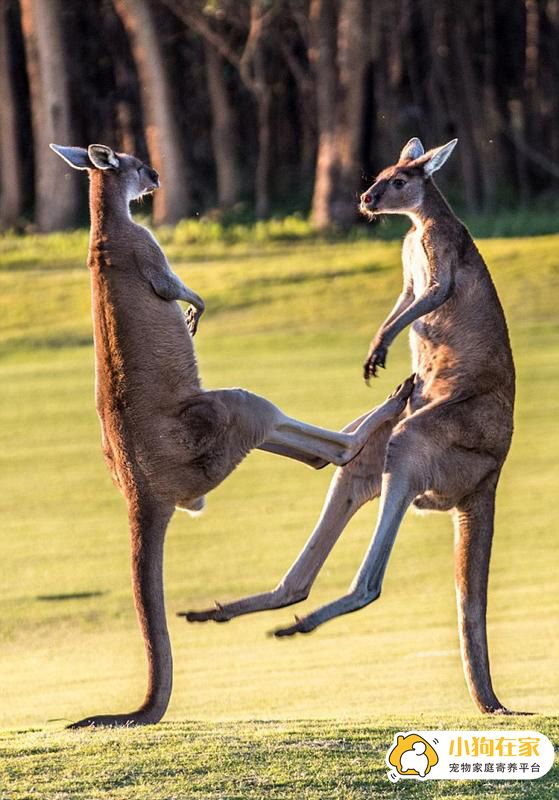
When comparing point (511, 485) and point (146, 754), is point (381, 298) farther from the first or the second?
point (146, 754)

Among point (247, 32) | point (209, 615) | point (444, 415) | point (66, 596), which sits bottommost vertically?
point (66, 596)

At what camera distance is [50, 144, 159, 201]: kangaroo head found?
6.26m

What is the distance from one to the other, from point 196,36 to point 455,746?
94.2ft

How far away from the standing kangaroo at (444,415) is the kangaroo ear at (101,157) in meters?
0.88

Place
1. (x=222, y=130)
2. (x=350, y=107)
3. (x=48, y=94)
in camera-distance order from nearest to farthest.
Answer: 1. (x=350, y=107)
2. (x=48, y=94)
3. (x=222, y=130)

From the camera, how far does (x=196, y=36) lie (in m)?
33.0

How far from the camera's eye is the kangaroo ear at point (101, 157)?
6254 millimetres

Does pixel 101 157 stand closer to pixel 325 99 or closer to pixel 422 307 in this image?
pixel 422 307

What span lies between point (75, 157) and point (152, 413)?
0.99m

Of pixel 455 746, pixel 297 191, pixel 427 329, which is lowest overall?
pixel 297 191

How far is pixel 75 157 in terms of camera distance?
20.6 feet

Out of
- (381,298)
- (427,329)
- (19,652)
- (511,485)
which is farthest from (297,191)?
(427,329)

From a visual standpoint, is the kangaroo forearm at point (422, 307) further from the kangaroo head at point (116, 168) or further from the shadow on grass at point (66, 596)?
the shadow on grass at point (66, 596)

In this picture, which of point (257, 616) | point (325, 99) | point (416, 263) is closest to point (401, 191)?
point (416, 263)
